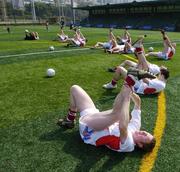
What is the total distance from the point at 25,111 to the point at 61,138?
5.99 ft

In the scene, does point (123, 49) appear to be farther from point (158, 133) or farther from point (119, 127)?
point (119, 127)

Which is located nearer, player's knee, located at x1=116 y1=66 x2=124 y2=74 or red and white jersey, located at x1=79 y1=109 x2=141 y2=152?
red and white jersey, located at x1=79 y1=109 x2=141 y2=152

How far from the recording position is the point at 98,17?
89000mm

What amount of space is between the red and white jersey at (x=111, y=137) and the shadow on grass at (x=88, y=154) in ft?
0.43

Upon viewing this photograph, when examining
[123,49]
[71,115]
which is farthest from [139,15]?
[71,115]

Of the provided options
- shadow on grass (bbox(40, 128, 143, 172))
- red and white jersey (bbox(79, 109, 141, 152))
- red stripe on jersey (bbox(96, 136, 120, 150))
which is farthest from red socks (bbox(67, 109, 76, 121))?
red stripe on jersey (bbox(96, 136, 120, 150))

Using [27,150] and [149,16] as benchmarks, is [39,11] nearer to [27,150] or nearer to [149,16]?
[149,16]

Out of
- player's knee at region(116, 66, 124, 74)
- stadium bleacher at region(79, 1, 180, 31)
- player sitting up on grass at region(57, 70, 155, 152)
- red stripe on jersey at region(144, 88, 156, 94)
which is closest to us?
player sitting up on grass at region(57, 70, 155, 152)

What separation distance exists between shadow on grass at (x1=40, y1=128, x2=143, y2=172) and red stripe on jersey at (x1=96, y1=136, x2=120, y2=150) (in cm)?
18

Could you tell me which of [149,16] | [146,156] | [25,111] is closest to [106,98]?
[25,111]

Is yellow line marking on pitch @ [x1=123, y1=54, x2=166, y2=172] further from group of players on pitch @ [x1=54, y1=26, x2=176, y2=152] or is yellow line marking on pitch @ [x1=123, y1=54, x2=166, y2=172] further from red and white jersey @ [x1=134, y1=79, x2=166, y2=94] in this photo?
red and white jersey @ [x1=134, y1=79, x2=166, y2=94]

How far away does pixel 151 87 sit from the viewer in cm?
840

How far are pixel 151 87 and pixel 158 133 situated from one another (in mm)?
2554

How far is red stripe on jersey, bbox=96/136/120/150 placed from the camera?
16.4 feet
